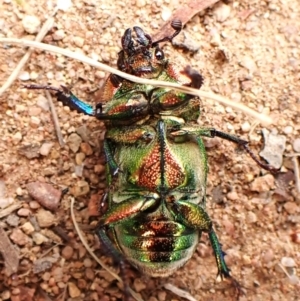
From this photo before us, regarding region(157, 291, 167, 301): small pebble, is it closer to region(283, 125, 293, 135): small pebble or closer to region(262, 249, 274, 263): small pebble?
region(262, 249, 274, 263): small pebble

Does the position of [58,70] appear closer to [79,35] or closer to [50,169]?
[79,35]

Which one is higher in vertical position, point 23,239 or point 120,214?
point 120,214

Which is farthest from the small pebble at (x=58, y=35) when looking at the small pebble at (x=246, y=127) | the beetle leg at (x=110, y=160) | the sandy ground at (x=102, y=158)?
the small pebble at (x=246, y=127)

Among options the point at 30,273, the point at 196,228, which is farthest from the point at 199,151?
the point at 30,273

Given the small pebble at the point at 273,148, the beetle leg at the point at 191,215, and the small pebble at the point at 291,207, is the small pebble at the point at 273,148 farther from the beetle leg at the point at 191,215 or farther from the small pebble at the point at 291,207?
the beetle leg at the point at 191,215

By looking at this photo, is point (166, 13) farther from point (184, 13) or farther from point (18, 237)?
point (18, 237)

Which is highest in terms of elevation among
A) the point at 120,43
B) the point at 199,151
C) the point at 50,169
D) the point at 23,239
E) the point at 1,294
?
the point at 120,43

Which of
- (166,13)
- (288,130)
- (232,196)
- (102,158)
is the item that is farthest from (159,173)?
(166,13)

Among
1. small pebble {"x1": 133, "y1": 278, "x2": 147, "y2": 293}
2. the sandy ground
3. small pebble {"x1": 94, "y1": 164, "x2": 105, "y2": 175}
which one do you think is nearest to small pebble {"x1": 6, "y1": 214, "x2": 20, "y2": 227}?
the sandy ground

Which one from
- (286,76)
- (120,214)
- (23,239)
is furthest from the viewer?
(286,76)
